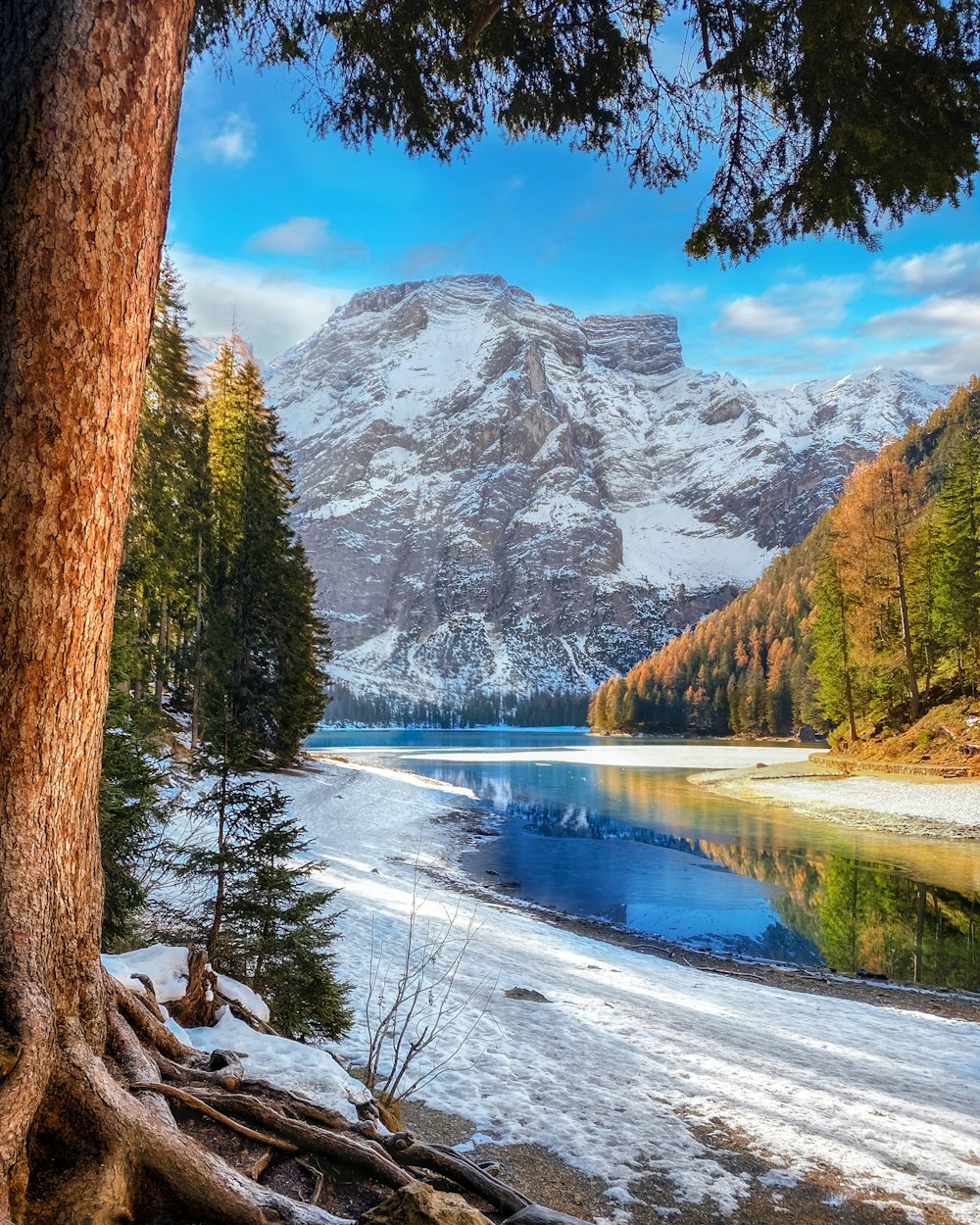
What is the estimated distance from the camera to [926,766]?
26.8m

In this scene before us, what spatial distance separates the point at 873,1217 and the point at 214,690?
277 inches

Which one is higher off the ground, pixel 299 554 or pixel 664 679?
pixel 299 554

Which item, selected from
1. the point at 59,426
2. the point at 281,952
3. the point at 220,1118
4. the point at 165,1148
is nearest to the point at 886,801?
the point at 281,952

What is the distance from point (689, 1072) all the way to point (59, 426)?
281 inches

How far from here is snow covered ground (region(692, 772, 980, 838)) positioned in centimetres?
2119

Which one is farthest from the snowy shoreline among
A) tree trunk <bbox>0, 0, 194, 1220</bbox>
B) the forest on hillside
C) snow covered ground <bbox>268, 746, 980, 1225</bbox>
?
tree trunk <bbox>0, 0, 194, 1220</bbox>

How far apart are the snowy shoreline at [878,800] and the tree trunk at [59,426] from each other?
75.3ft

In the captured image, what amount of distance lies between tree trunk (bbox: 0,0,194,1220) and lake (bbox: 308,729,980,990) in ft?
42.0

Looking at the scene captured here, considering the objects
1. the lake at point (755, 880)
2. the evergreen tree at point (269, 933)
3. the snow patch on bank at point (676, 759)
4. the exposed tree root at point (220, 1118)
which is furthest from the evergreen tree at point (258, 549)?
the snow patch on bank at point (676, 759)

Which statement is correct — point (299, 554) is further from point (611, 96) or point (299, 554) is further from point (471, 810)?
point (611, 96)

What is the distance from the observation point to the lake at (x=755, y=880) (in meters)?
12.9

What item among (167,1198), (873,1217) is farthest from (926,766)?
(167,1198)

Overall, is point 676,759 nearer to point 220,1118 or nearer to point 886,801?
point 886,801

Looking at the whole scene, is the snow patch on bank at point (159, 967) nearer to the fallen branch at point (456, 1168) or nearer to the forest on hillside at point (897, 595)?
the fallen branch at point (456, 1168)
